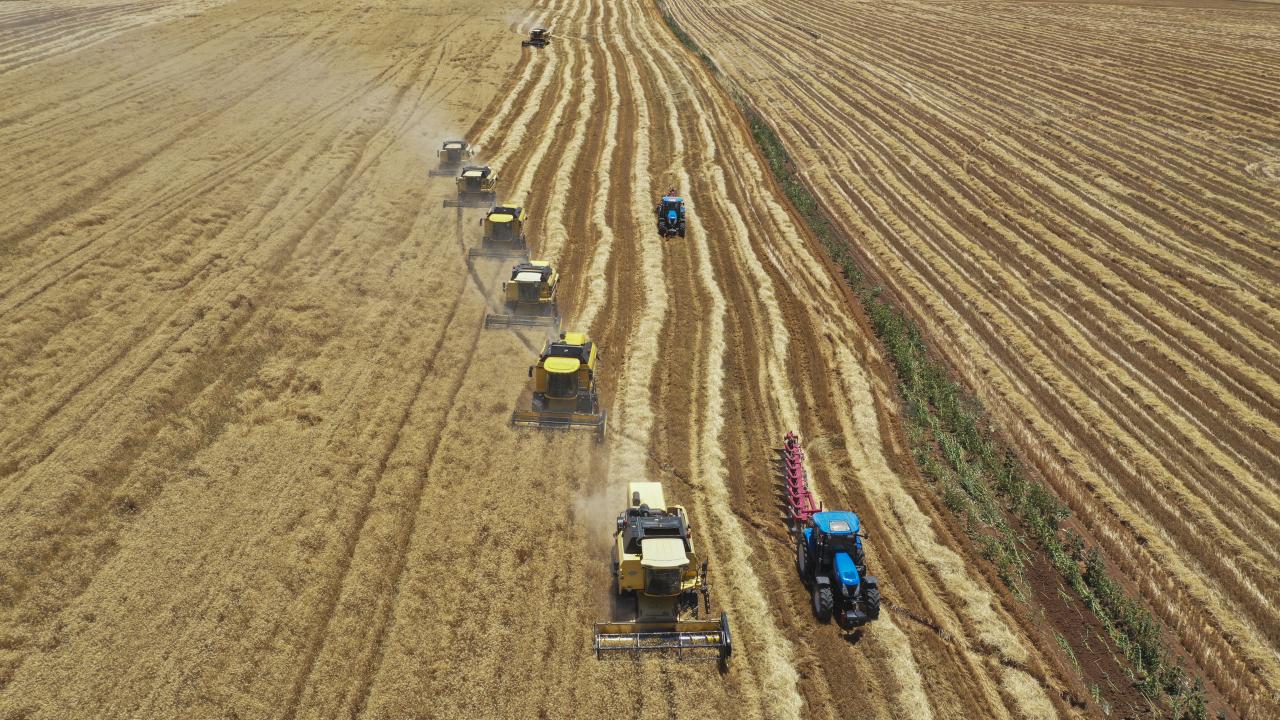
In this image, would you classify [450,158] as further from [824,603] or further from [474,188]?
[824,603]

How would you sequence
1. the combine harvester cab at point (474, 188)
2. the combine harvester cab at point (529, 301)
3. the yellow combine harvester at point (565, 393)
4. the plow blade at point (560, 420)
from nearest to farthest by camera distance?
the yellow combine harvester at point (565, 393) < the plow blade at point (560, 420) < the combine harvester cab at point (529, 301) < the combine harvester cab at point (474, 188)

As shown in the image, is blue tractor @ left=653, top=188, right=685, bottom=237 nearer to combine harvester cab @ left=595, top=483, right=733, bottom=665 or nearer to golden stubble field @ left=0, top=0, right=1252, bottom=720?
golden stubble field @ left=0, top=0, right=1252, bottom=720

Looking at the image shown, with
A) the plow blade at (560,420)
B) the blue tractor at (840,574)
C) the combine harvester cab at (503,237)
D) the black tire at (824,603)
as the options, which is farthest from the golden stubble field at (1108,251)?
the combine harvester cab at (503,237)

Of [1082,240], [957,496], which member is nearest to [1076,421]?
[957,496]

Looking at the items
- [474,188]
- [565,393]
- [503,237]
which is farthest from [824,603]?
[474,188]

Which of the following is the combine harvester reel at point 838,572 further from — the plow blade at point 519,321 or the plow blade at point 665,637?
the plow blade at point 519,321
